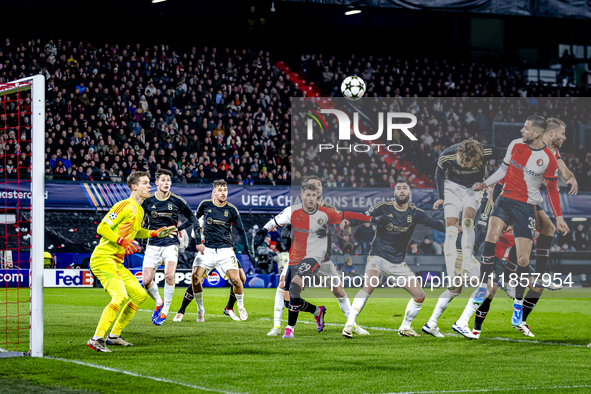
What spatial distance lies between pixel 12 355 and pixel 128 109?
1889 centimetres

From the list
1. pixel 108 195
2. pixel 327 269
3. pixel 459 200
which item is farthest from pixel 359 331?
pixel 108 195

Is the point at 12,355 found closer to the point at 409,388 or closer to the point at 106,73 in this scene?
the point at 409,388

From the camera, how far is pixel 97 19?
102 ft

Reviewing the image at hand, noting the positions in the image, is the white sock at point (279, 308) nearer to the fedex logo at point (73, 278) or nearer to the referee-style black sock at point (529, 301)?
the referee-style black sock at point (529, 301)

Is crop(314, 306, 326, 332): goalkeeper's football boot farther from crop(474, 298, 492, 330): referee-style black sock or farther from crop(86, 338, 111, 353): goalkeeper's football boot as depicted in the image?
crop(86, 338, 111, 353): goalkeeper's football boot

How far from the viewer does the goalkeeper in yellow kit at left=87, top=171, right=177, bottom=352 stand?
9.48m

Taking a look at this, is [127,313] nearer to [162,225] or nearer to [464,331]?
[162,225]

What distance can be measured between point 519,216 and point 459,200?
97 centimetres

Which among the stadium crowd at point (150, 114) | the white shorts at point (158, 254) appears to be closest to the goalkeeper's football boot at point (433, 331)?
the white shorts at point (158, 254)

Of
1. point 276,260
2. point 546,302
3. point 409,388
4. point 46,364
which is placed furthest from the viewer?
point 276,260

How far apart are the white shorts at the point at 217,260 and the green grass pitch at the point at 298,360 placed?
992mm

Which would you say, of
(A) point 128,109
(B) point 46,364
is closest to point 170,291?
(B) point 46,364

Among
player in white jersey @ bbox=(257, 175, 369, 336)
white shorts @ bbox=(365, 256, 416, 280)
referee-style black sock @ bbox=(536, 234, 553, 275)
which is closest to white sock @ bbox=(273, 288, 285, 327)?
player in white jersey @ bbox=(257, 175, 369, 336)

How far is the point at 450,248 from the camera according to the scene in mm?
12609
